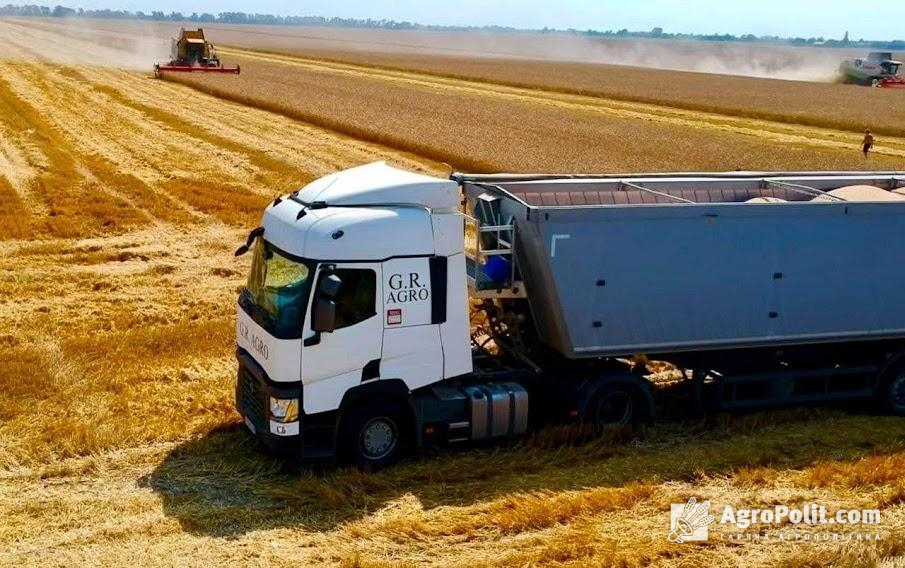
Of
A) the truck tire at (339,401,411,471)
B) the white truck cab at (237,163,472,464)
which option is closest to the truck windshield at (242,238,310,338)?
the white truck cab at (237,163,472,464)

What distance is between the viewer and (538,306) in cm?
1171

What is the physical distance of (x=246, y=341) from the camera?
36.6 ft

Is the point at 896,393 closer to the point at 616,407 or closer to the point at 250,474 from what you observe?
the point at 616,407

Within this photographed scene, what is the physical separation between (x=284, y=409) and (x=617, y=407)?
4312 millimetres

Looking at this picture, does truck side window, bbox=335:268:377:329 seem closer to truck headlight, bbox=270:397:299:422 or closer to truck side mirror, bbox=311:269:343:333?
truck side mirror, bbox=311:269:343:333

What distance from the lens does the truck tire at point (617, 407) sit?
39.0 feet

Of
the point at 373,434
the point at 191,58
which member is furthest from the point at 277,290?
the point at 191,58

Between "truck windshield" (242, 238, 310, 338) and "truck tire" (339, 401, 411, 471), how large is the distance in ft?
4.17

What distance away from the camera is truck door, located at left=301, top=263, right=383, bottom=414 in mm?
10188

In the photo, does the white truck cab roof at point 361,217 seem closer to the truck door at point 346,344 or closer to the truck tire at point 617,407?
the truck door at point 346,344

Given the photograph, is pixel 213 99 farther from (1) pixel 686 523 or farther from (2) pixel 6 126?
(1) pixel 686 523

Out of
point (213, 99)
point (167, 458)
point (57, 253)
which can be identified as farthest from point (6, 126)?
point (167, 458)

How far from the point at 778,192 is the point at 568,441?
18.3ft

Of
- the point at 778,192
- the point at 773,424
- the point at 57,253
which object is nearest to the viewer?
the point at 773,424
